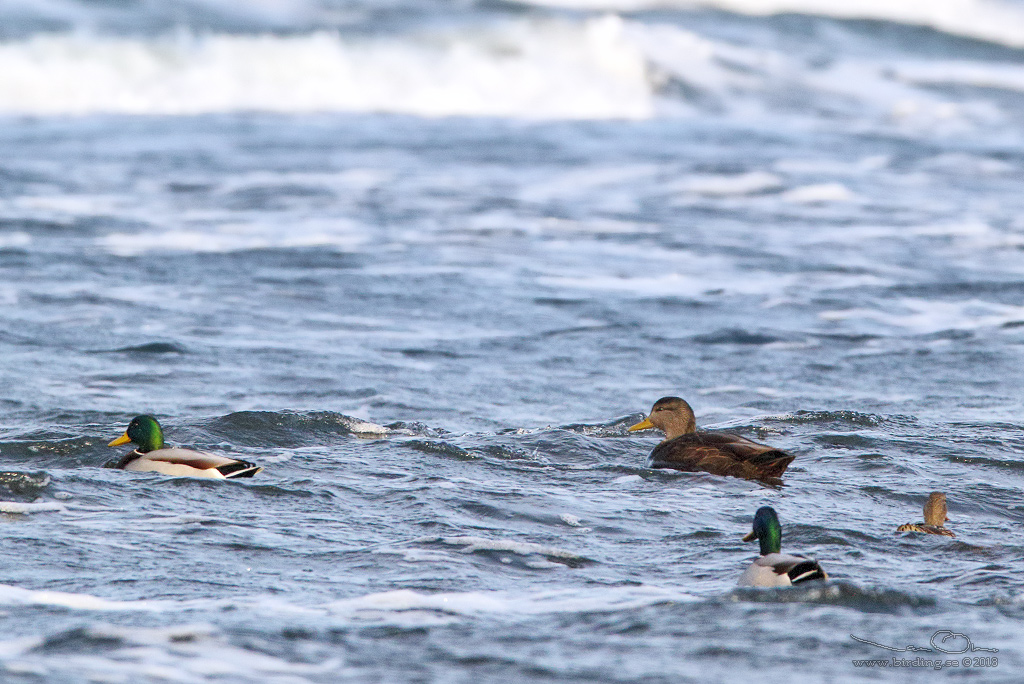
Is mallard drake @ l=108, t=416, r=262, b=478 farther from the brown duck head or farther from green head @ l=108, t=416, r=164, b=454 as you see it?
the brown duck head

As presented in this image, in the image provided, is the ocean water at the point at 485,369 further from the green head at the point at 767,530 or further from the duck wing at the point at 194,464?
the green head at the point at 767,530

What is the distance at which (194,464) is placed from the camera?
7820 mm

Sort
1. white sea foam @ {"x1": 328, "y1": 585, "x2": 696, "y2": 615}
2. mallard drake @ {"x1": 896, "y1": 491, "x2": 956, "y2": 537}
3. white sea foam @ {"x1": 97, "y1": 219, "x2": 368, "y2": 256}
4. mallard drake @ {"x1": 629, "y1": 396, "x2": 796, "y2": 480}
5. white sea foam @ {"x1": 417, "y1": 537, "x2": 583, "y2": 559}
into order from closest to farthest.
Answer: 1. white sea foam @ {"x1": 328, "y1": 585, "x2": 696, "y2": 615}
2. white sea foam @ {"x1": 417, "y1": 537, "x2": 583, "y2": 559}
3. mallard drake @ {"x1": 896, "y1": 491, "x2": 956, "y2": 537}
4. mallard drake @ {"x1": 629, "y1": 396, "x2": 796, "y2": 480}
5. white sea foam @ {"x1": 97, "y1": 219, "x2": 368, "y2": 256}

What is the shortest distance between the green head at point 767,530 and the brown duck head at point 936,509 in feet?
3.16

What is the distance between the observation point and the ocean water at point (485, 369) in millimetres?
5812

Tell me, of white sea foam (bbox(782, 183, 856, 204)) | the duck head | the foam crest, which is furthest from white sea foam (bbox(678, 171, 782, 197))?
the duck head

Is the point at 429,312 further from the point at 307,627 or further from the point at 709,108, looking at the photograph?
the point at 709,108

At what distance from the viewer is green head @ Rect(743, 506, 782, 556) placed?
6.52 meters

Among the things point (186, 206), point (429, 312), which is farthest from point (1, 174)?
point (429, 312)

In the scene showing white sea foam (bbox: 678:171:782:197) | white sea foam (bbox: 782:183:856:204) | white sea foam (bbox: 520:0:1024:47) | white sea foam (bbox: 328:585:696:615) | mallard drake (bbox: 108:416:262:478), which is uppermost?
white sea foam (bbox: 520:0:1024:47)

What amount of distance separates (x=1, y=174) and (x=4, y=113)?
6.64m

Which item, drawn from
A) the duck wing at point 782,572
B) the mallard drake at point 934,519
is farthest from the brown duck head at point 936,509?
the duck wing at point 782,572

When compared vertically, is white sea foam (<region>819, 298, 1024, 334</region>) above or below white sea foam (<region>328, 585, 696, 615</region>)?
above
